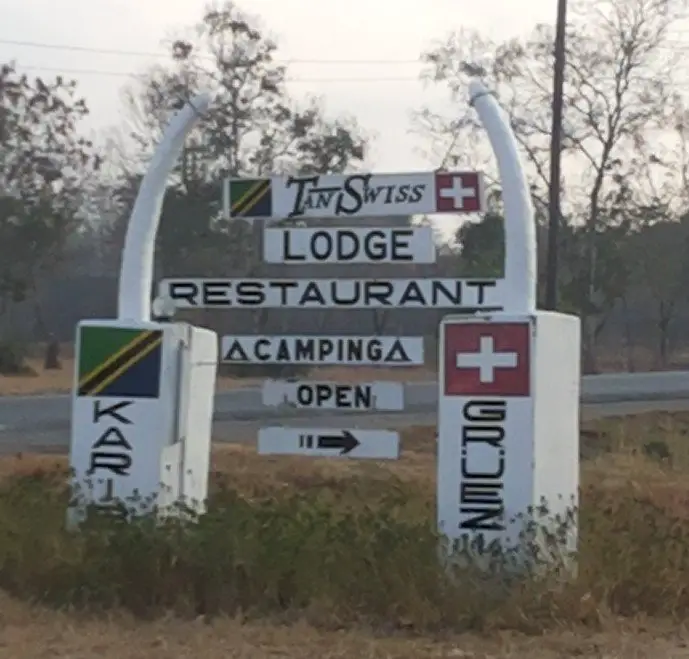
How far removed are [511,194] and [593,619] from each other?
99.5 inches

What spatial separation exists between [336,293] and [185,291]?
101 centimetres

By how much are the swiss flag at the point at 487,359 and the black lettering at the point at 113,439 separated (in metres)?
2.06

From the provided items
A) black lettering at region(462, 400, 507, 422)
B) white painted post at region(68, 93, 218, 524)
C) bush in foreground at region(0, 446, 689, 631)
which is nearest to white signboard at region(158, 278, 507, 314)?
white painted post at region(68, 93, 218, 524)

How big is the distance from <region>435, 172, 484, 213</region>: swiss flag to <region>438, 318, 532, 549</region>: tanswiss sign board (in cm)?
103

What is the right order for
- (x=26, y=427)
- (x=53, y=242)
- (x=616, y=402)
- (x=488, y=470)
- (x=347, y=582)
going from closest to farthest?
(x=347, y=582) → (x=488, y=470) → (x=26, y=427) → (x=616, y=402) → (x=53, y=242)

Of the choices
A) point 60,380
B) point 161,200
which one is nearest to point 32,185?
point 60,380

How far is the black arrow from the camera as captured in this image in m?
9.20

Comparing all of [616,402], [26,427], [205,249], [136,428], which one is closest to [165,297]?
[136,428]

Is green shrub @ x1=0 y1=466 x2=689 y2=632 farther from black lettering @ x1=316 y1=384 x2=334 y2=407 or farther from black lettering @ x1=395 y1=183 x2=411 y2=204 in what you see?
black lettering @ x1=395 y1=183 x2=411 y2=204

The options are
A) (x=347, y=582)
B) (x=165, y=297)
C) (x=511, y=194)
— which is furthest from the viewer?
(x=165, y=297)

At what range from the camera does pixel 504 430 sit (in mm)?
8078

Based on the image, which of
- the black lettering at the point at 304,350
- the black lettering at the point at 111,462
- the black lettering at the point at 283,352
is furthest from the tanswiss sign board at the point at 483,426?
the black lettering at the point at 111,462

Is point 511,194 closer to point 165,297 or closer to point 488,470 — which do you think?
point 488,470

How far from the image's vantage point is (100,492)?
9.06 metres
